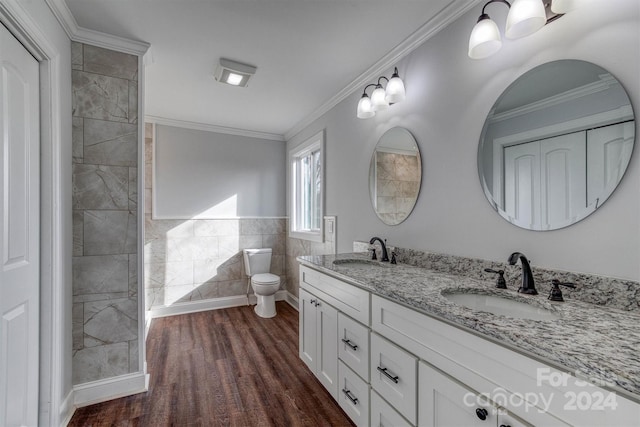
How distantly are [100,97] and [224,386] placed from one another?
2.10m

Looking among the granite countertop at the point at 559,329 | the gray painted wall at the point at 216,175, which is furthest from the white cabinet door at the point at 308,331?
the gray painted wall at the point at 216,175

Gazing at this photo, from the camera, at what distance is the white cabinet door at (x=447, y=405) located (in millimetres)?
902

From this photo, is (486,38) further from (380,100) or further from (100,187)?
(100,187)

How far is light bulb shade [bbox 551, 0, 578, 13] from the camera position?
1075mm

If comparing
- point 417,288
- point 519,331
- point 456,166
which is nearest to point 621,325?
point 519,331

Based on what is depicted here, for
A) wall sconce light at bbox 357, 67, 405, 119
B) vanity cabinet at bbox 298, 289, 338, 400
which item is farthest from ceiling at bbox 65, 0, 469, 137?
vanity cabinet at bbox 298, 289, 338, 400

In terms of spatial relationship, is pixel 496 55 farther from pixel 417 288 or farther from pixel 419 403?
pixel 419 403

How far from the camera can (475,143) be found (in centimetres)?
152

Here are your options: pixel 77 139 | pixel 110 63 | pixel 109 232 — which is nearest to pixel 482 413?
pixel 109 232

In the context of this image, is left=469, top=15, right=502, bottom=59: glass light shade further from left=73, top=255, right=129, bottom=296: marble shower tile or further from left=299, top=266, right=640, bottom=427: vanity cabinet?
left=73, top=255, right=129, bottom=296: marble shower tile

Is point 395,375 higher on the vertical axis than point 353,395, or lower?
higher

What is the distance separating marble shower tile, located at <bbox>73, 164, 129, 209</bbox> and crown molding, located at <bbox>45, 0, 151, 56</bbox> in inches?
31.1

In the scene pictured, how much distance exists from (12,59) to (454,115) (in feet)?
6.96

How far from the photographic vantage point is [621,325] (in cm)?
87
